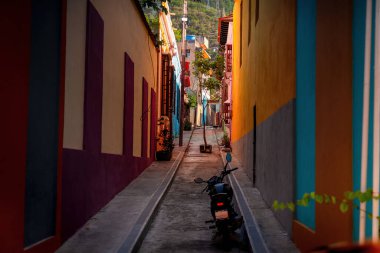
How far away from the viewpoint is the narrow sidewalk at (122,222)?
23.1 ft

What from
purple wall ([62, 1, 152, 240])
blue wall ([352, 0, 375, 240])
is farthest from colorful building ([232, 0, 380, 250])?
purple wall ([62, 1, 152, 240])

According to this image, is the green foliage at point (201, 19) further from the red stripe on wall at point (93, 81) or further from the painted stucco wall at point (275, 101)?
the red stripe on wall at point (93, 81)

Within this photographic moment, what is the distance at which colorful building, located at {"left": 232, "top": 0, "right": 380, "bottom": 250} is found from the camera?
4551 mm

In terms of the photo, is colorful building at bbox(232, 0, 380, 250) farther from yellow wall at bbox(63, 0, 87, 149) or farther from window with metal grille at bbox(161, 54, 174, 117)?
window with metal grille at bbox(161, 54, 174, 117)

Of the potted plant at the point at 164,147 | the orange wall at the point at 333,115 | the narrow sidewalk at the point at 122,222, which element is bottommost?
the narrow sidewalk at the point at 122,222

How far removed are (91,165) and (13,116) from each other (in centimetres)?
391

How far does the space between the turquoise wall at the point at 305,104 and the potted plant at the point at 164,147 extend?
14.8 m

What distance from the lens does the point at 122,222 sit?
29.1ft

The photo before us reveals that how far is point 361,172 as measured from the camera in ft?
14.8

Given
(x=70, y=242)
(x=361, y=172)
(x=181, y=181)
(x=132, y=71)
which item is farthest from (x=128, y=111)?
(x=361, y=172)

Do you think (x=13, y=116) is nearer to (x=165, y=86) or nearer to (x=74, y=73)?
(x=74, y=73)

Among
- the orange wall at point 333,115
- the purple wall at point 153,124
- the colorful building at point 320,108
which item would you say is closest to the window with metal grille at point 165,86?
the purple wall at point 153,124

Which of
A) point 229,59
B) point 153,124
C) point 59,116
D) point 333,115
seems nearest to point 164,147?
point 153,124

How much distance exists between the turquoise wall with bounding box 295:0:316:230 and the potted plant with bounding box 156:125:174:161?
14757 millimetres
